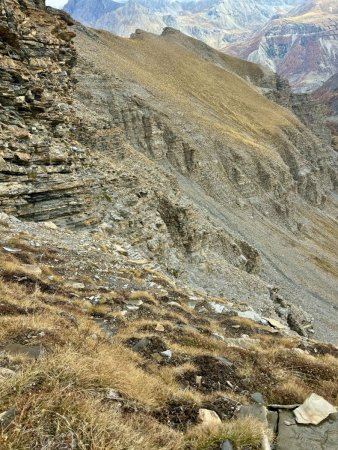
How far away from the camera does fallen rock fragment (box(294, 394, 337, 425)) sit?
6797 mm

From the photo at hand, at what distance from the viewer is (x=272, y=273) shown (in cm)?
4694

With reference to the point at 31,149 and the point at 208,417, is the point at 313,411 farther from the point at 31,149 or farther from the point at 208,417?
the point at 31,149

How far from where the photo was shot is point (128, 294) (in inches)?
534

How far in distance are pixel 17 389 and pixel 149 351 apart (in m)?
4.77

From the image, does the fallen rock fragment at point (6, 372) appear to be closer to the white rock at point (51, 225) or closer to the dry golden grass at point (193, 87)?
the white rock at point (51, 225)

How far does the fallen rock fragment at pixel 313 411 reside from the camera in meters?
6.80

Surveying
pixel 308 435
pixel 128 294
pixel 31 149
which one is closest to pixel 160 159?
pixel 31 149

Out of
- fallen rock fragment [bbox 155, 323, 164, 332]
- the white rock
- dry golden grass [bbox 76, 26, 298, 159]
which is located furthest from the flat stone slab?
dry golden grass [bbox 76, 26, 298, 159]

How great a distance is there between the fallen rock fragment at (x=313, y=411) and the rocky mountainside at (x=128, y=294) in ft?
0.11

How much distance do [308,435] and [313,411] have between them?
699 mm

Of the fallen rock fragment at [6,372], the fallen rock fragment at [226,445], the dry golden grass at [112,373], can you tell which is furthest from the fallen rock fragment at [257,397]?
the fallen rock fragment at [6,372]

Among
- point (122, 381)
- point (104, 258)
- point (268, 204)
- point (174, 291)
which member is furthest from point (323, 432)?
point (268, 204)

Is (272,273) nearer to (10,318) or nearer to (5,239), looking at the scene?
(5,239)

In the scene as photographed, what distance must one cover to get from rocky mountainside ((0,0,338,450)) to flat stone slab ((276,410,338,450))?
0.03 m
